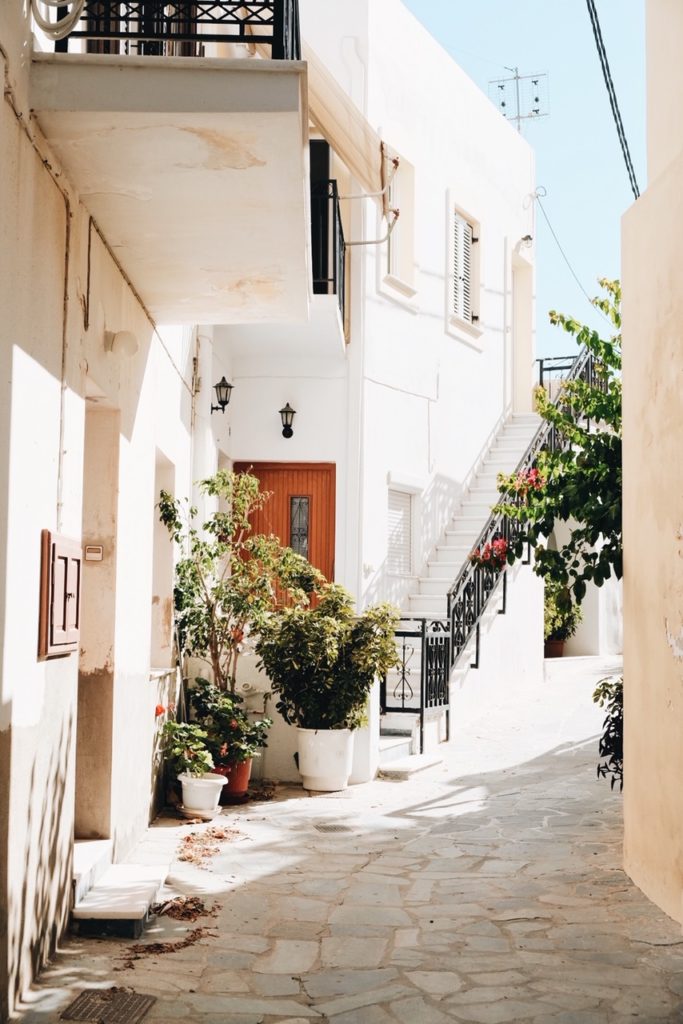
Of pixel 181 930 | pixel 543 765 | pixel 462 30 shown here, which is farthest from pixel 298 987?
pixel 462 30

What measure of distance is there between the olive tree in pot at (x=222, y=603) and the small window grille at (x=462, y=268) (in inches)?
273

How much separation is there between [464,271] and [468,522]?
12.3 feet

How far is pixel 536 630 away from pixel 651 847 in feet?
37.6

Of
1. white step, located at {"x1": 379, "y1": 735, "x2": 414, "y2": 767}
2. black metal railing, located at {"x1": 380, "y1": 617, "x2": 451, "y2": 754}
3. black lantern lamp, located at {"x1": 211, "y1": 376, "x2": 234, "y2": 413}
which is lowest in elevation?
white step, located at {"x1": 379, "y1": 735, "x2": 414, "y2": 767}

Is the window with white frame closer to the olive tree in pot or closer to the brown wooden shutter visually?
the olive tree in pot

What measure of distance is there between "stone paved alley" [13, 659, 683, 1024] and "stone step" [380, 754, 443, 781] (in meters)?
0.51

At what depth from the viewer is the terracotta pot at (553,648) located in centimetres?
2075

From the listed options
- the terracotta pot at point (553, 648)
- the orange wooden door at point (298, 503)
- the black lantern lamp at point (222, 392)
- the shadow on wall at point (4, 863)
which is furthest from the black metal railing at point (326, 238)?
the terracotta pot at point (553, 648)

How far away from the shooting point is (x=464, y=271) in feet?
52.9

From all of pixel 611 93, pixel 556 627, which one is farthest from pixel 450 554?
pixel 611 93

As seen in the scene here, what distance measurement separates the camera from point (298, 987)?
4965mm

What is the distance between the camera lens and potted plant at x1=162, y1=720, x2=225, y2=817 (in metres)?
8.45

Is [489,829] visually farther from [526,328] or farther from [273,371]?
[526,328]

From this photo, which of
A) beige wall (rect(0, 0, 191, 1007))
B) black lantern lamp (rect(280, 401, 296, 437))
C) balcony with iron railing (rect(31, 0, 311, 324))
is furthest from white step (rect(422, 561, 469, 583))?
balcony with iron railing (rect(31, 0, 311, 324))
